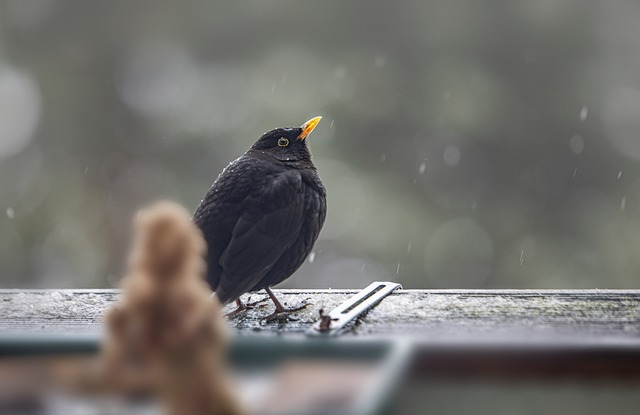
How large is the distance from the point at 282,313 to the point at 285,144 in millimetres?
815

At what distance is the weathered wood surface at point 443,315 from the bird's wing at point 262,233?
138 mm

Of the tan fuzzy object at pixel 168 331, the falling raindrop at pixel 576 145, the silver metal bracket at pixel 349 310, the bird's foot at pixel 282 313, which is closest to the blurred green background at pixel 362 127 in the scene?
the falling raindrop at pixel 576 145

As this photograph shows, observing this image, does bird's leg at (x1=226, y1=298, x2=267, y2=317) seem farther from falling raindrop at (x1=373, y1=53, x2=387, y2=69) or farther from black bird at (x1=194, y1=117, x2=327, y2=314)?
falling raindrop at (x1=373, y1=53, x2=387, y2=69)

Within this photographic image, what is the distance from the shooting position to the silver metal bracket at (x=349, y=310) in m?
2.06

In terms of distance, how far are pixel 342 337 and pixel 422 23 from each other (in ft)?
20.2

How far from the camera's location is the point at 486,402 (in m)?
1.80

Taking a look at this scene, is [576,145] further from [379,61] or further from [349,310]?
[349,310]

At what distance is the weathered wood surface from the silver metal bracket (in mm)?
31

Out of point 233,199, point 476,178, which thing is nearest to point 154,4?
point 476,178

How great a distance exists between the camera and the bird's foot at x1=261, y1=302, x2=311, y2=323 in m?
2.45

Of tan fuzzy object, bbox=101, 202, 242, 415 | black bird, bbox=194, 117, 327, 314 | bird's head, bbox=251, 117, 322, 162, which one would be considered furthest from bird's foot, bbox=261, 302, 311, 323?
tan fuzzy object, bbox=101, 202, 242, 415

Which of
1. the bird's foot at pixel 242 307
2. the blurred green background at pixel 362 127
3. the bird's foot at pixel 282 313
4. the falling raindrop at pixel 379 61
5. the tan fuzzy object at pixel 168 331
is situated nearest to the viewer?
the tan fuzzy object at pixel 168 331

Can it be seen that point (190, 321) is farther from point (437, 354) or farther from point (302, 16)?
point (302, 16)

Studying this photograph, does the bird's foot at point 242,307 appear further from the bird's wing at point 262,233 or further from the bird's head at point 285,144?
the bird's head at point 285,144
